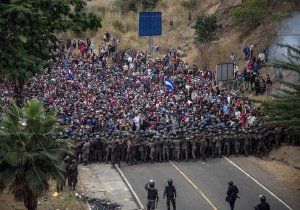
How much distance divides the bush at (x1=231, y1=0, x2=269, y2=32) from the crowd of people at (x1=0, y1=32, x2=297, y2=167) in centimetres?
639

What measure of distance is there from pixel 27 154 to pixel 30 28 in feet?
13.5

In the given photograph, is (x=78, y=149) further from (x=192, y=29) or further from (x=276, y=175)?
(x=192, y=29)

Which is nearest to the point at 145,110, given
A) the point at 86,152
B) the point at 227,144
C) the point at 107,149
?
the point at 107,149

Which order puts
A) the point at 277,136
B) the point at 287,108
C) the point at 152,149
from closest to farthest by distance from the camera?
1. the point at 287,108
2. the point at 152,149
3. the point at 277,136

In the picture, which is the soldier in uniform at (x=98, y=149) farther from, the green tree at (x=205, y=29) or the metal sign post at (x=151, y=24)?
the green tree at (x=205, y=29)

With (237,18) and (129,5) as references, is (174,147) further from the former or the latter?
(129,5)

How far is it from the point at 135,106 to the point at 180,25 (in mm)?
26008

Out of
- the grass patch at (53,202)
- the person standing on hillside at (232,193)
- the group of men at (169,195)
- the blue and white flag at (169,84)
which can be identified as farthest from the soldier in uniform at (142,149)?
the blue and white flag at (169,84)

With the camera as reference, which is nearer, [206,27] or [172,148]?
[172,148]

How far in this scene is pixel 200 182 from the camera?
2547 centimetres

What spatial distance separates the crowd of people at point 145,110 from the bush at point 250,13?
6387mm

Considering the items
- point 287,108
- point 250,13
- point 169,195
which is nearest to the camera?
point 287,108

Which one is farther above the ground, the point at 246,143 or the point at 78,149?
the point at 246,143

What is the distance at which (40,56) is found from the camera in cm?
2109
